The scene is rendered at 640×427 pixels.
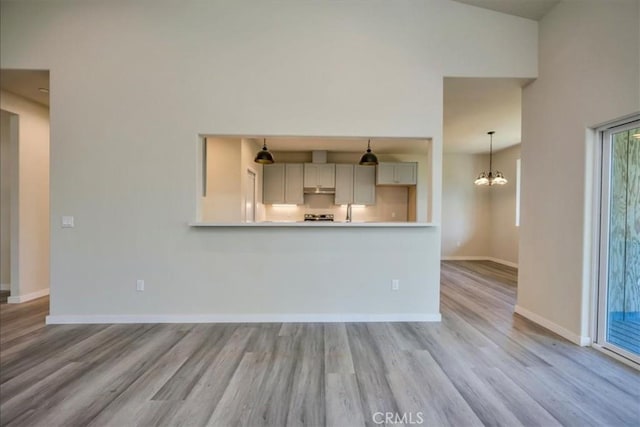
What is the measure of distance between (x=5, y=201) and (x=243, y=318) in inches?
166

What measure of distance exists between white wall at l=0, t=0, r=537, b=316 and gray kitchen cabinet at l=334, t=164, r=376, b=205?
130 inches

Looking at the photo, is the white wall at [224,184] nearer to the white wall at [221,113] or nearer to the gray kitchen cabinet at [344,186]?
the white wall at [221,113]

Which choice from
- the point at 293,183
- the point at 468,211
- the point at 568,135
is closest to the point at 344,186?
the point at 293,183

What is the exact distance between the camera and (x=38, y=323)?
3.14 m

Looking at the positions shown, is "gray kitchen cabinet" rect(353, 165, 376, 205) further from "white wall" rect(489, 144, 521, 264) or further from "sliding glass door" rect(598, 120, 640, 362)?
"sliding glass door" rect(598, 120, 640, 362)

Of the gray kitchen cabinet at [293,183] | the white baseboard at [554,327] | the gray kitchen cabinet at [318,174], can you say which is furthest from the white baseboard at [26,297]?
the white baseboard at [554,327]

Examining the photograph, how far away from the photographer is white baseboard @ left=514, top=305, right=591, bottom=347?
2.67 m

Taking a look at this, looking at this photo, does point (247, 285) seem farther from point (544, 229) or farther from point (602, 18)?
point (602, 18)

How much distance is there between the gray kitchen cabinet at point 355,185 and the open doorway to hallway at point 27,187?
4878 mm

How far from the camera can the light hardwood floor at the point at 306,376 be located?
1.73 meters

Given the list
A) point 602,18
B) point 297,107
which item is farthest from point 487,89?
point 297,107

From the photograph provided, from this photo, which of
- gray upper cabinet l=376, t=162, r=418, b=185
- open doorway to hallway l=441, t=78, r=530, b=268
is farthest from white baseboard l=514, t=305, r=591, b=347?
gray upper cabinet l=376, t=162, r=418, b=185

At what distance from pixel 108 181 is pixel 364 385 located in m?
3.21

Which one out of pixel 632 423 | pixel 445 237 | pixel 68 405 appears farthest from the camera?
pixel 445 237
